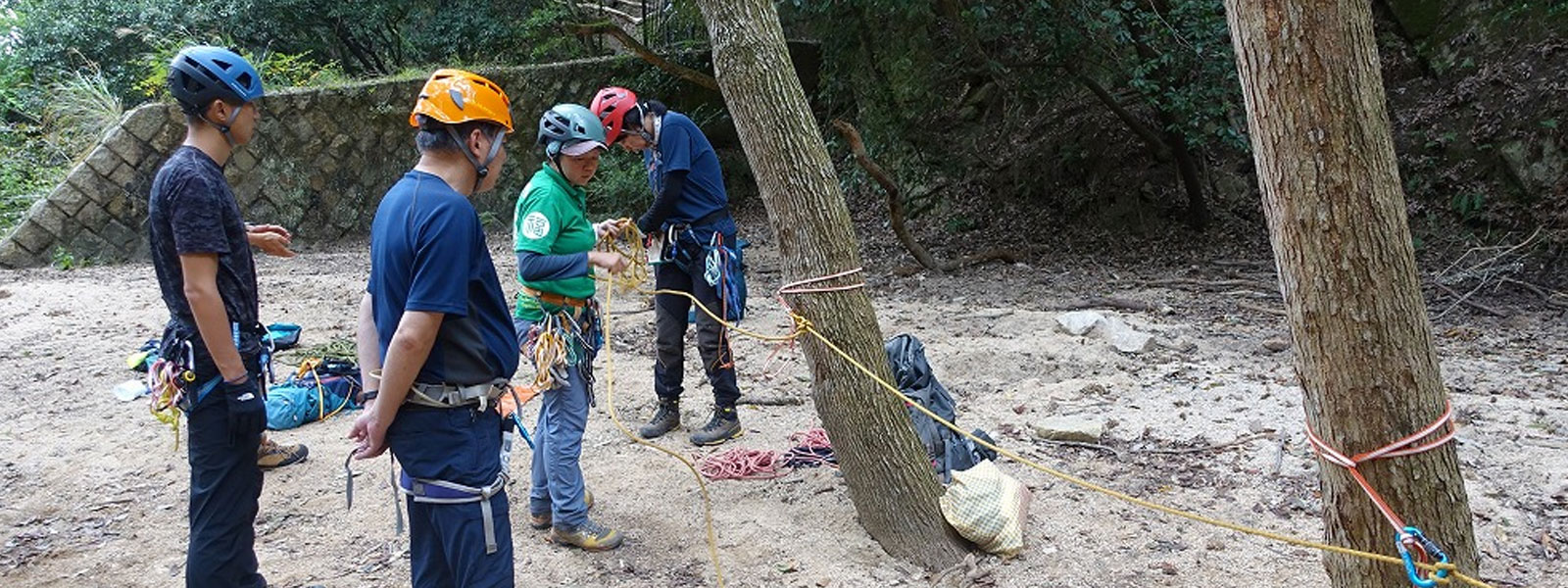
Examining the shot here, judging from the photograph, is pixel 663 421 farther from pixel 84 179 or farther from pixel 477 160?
pixel 84 179

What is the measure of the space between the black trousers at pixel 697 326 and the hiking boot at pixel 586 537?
1.19 metres

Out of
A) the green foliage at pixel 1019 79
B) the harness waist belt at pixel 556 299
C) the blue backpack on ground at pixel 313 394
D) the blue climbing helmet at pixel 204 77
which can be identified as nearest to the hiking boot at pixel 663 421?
the harness waist belt at pixel 556 299

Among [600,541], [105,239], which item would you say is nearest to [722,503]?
[600,541]

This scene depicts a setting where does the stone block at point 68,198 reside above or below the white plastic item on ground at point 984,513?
above

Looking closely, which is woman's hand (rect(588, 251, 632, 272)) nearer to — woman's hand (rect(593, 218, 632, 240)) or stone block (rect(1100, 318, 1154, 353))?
woman's hand (rect(593, 218, 632, 240))

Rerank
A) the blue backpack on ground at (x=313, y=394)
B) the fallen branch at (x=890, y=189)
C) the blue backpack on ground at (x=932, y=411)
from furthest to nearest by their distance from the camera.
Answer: the fallen branch at (x=890, y=189)
the blue backpack on ground at (x=313, y=394)
the blue backpack on ground at (x=932, y=411)

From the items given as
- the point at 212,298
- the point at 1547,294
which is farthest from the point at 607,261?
the point at 1547,294

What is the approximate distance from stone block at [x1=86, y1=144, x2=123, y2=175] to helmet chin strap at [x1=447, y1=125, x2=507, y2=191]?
391 inches

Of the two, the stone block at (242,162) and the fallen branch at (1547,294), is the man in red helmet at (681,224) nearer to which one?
the fallen branch at (1547,294)

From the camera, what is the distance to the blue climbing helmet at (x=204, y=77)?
104 inches

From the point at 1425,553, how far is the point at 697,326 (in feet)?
10.2

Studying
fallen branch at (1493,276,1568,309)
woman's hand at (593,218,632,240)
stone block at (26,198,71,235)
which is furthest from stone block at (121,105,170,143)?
fallen branch at (1493,276,1568,309)

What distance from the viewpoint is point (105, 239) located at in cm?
1033

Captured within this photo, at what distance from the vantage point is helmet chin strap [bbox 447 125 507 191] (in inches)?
90.4
